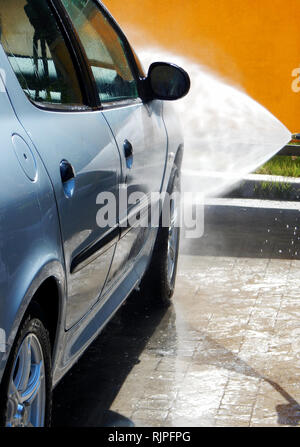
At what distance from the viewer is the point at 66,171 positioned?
3.01 meters

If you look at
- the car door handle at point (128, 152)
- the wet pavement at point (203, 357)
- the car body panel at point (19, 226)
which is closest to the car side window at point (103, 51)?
the car door handle at point (128, 152)

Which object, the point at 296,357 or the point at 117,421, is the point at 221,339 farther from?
the point at 117,421

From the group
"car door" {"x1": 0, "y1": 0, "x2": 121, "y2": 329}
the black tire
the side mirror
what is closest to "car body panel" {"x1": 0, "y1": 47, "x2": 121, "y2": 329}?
"car door" {"x1": 0, "y1": 0, "x2": 121, "y2": 329}

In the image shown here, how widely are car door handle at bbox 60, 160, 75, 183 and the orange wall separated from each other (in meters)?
8.78

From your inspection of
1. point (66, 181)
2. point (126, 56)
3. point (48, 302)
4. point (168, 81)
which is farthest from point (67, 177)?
point (126, 56)

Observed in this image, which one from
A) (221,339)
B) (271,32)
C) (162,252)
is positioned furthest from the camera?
(271,32)

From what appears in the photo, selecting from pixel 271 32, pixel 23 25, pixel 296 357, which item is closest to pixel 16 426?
pixel 23 25

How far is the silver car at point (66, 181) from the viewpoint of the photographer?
260 cm

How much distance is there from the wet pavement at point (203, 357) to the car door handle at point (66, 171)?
1.34m

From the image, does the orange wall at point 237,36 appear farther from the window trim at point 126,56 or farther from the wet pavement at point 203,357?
the window trim at point 126,56

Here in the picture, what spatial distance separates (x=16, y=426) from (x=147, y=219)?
2.08 m

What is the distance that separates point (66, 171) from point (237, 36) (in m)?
8.89

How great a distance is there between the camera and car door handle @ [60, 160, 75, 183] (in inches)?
117

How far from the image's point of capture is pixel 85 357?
473cm
